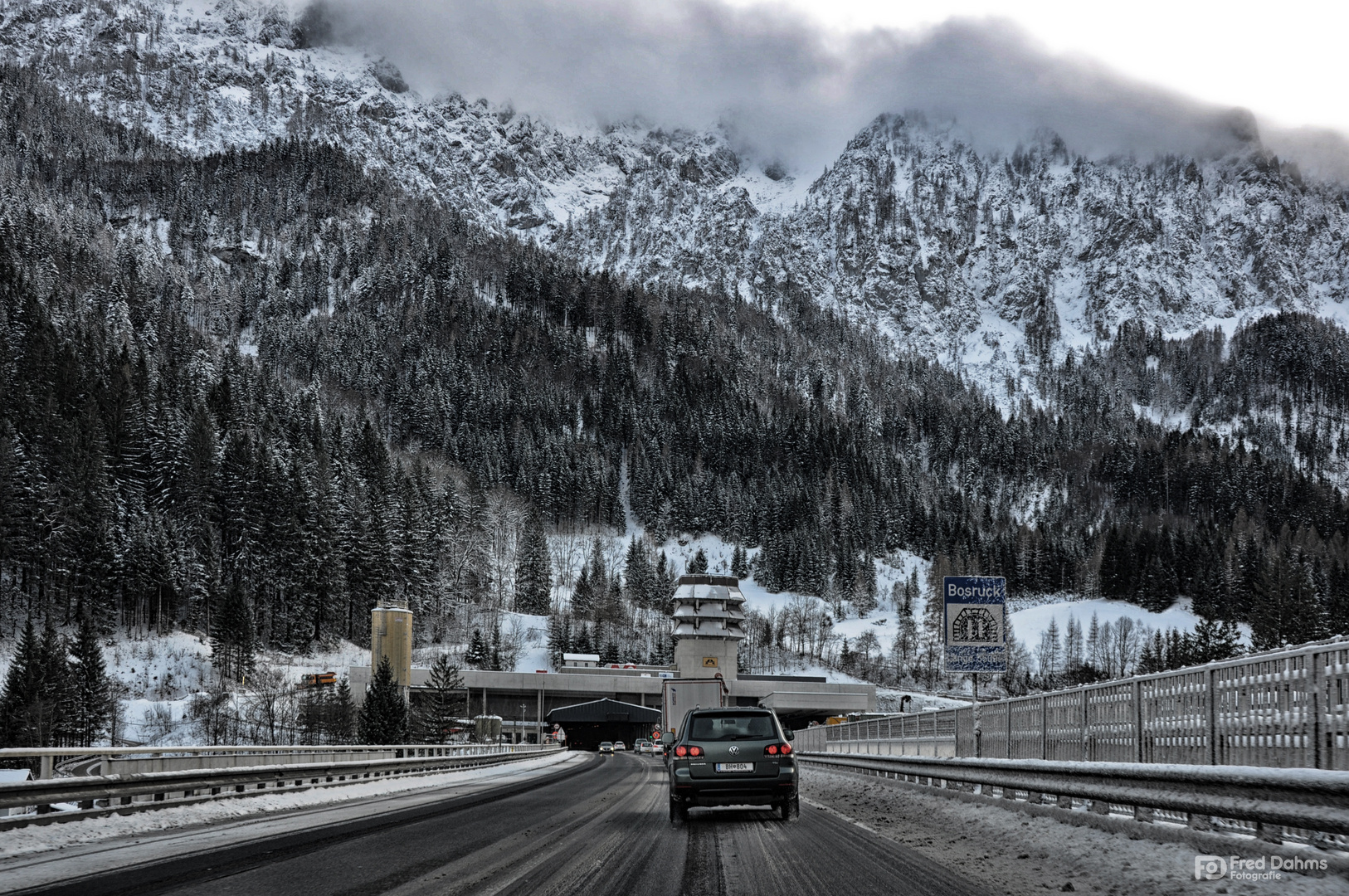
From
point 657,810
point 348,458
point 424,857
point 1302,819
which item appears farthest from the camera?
point 348,458

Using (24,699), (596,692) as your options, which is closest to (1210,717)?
(24,699)

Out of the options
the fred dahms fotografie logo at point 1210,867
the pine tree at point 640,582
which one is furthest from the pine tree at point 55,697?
the pine tree at point 640,582

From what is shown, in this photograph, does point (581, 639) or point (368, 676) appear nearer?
point (368, 676)

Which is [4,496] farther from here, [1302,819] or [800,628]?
[800,628]

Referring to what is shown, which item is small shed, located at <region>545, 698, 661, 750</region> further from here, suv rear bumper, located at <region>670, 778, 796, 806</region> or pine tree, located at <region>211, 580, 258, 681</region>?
suv rear bumper, located at <region>670, 778, 796, 806</region>

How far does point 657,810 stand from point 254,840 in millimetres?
7631

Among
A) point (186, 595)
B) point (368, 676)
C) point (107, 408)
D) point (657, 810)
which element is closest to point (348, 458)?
point (107, 408)

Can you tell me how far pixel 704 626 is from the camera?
83438 mm

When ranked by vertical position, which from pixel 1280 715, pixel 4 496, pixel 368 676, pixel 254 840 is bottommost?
pixel 368 676

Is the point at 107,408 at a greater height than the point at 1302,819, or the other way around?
the point at 107,408

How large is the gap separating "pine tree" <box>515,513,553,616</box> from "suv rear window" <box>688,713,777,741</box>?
15603 centimetres

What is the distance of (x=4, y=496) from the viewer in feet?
301

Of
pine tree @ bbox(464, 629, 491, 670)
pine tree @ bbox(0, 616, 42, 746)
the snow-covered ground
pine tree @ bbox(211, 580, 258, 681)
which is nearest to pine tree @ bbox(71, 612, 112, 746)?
pine tree @ bbox(0, 616, 42, 746)

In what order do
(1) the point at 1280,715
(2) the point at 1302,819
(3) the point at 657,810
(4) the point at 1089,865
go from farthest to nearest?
(3) the point at 657,810, (4) the point at 1089,865, (1) the point at 1280,715, (2) the point at 1302,819
